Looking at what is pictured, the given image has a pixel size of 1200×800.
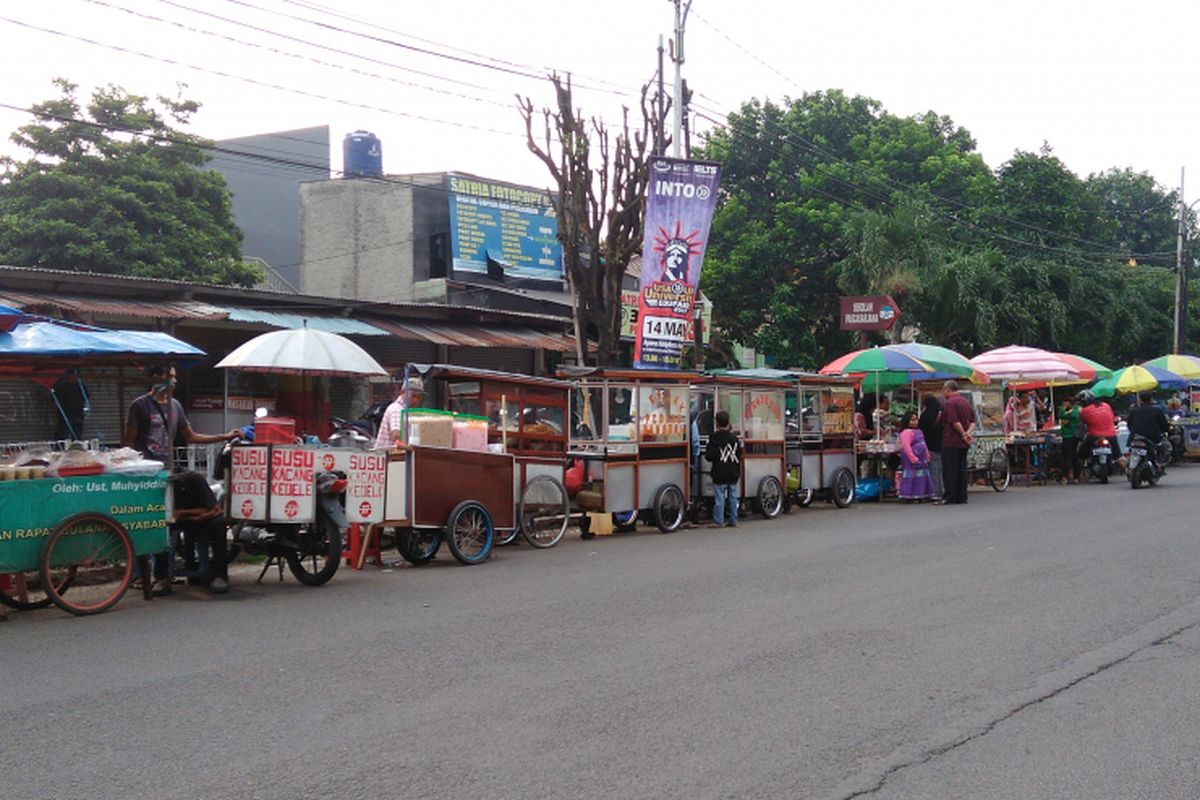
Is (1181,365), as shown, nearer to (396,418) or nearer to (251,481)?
(396,418)

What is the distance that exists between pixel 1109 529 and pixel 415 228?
70.0ft

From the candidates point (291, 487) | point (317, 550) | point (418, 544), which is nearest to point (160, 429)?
point (291, 487)

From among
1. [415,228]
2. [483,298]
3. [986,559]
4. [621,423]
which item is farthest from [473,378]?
[415,228]

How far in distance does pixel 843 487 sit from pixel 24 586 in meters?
13.2

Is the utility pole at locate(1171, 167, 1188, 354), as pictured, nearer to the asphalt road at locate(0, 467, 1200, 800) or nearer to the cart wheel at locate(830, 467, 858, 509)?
the cart wheel at locate(830, 467, 858, 509)

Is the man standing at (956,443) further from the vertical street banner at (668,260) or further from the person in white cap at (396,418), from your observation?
the person in white cap at (396,418)

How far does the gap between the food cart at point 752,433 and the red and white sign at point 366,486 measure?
637cm

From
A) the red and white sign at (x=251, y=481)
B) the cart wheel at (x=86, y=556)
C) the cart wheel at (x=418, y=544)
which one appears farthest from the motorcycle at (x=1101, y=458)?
the cart wheel at (x=86, y=556)

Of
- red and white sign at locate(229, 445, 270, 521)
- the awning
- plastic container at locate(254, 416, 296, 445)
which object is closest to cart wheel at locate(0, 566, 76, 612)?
red and white sign at locate(229, 445, 270, 521)

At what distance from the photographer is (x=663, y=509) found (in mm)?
15180

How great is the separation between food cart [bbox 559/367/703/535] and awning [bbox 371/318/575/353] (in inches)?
298

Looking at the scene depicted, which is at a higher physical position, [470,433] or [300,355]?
[300,355]

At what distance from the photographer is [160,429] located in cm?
1042

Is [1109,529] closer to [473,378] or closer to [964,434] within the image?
[964,434]
